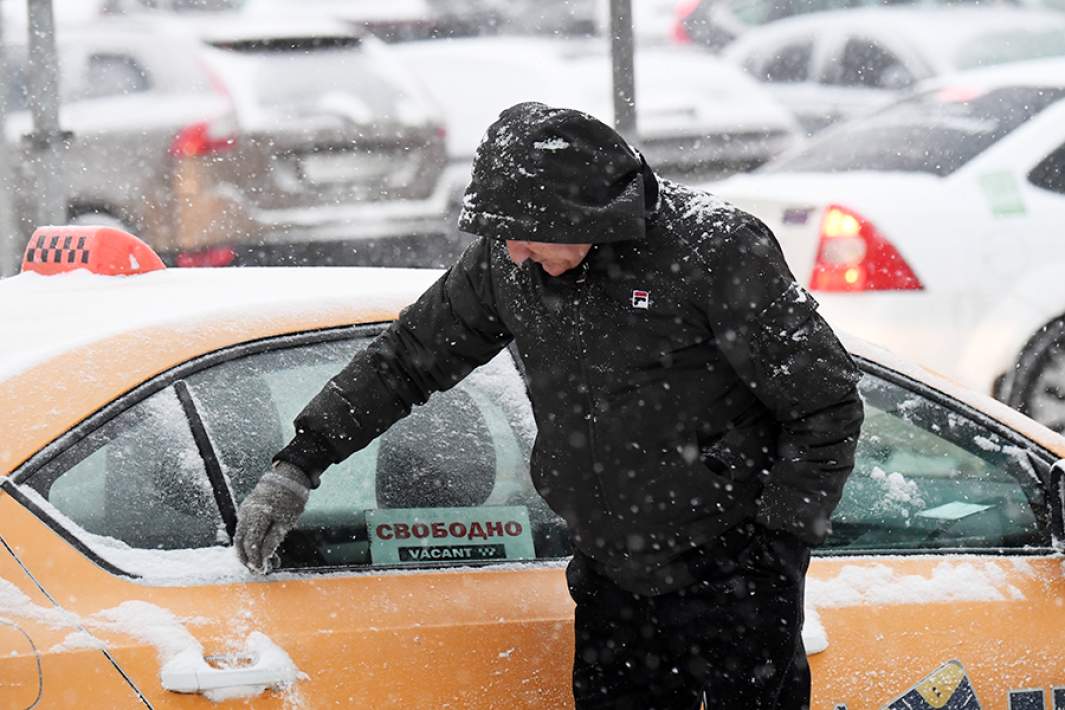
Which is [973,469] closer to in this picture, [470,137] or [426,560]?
[426,560]

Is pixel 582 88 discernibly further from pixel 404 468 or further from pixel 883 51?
pixel 404 468

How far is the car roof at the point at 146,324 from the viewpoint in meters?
Answer: 2.58

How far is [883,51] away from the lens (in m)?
13.4

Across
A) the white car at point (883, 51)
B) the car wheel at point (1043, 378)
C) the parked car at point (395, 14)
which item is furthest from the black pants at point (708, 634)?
the parked car at point (395, 14)

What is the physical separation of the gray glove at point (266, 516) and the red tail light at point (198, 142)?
6513 millimetres

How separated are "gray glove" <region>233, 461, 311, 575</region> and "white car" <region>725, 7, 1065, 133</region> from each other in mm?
10491

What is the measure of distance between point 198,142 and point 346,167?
87 cm

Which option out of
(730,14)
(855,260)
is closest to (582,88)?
(855,260)

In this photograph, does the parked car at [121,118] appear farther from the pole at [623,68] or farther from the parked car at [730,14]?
the parked car at [730,14]

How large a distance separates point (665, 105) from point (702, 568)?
8339mm

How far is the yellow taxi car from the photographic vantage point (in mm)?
2506

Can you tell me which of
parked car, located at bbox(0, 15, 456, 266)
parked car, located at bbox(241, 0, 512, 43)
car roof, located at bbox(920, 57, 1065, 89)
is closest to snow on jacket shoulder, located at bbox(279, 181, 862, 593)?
car roof, located at bbox(920, 57, 1065, 89)

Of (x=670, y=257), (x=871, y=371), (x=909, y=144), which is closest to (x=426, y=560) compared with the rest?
(x=670, y=257)

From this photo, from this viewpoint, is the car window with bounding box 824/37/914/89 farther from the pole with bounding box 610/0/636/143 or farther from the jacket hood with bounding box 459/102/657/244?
the jacket hood with bounding box 459/102/657/244
